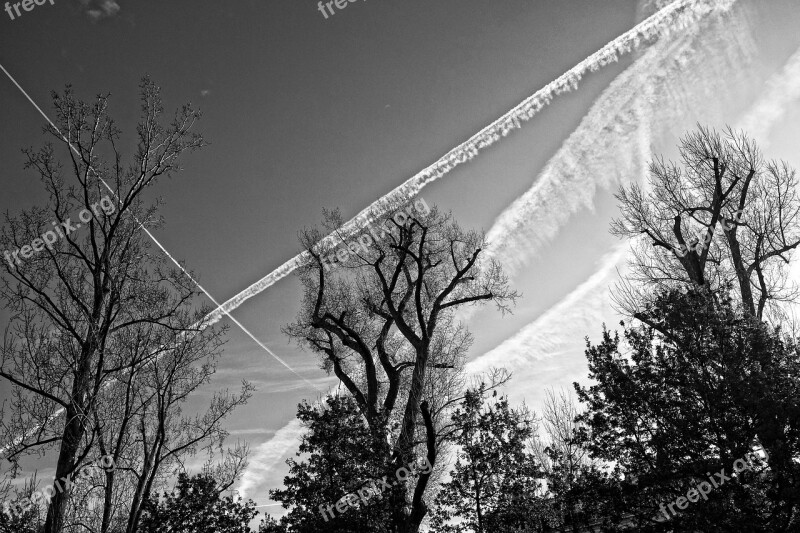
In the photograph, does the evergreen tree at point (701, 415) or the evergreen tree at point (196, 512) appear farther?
the evergreen tree at point (196, 512)

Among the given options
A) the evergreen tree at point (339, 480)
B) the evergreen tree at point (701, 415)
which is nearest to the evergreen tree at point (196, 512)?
the evergreen tree at point (339, 480)

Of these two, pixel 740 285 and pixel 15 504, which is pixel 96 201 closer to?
pixel 15 504

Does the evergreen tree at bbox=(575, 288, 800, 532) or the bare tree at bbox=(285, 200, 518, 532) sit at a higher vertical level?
the bare tree at bbox=(285, 200, 518, 532)

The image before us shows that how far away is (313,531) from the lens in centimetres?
1186

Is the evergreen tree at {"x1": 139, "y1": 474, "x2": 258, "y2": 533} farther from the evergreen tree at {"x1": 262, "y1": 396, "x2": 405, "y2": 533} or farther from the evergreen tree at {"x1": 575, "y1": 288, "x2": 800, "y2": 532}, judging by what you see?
the evergreen tree at {"x1": 575, "y1": 288, "x2": 800, "y2": 532}

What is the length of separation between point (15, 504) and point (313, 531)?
8251 millimetres

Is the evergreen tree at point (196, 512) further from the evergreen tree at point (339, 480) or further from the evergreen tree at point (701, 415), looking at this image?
the evergreen tree at point (701, 415)

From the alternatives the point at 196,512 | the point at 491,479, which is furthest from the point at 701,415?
the point at 196,512

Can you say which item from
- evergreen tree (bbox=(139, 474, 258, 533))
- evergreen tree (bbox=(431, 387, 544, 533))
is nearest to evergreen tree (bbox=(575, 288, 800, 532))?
evergreen tree (bbox=(431, 387, 544, 533))

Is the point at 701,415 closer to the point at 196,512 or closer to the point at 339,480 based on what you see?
the point at 339,480

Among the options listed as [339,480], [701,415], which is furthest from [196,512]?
[701,415]

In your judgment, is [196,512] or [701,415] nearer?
[701,415]

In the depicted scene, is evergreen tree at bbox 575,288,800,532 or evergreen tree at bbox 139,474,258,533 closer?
evergreen tree at bbox 575,288,800,532

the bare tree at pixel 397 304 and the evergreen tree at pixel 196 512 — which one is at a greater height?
the bare tree at pixel 397 304
